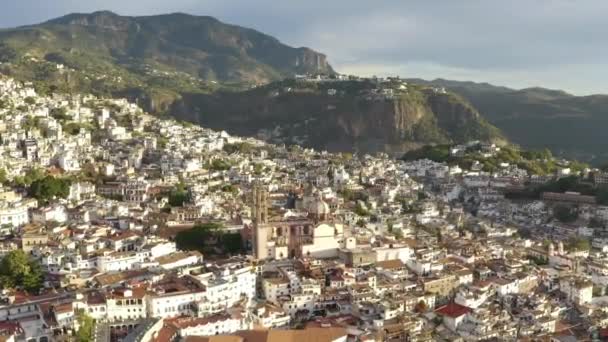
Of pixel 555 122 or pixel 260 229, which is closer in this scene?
pixel 260 229

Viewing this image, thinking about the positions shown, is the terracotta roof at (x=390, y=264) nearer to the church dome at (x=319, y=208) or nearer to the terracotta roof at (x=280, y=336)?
the church dome at (x=319, y=208)

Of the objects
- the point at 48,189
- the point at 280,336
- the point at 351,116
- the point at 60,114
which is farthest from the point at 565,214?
the point at 351,116

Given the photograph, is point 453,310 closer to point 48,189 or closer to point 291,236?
point 291,236

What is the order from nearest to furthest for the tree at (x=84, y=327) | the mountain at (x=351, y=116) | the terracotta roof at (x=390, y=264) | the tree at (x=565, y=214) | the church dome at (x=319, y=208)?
the tree at (x=84, y=327) → the terracotta roof at (x=390, y=264) → the church dome at (x=319, y=208) → the tree at (x=565, y=214) → the mountain at (x=351, y=116)

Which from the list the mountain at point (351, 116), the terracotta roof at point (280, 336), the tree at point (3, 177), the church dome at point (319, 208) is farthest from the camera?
the mountain at point (351, 116)

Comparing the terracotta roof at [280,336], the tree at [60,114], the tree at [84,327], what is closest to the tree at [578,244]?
the terracotta roof at [280,336]

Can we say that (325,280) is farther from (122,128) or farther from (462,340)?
(122,128)
